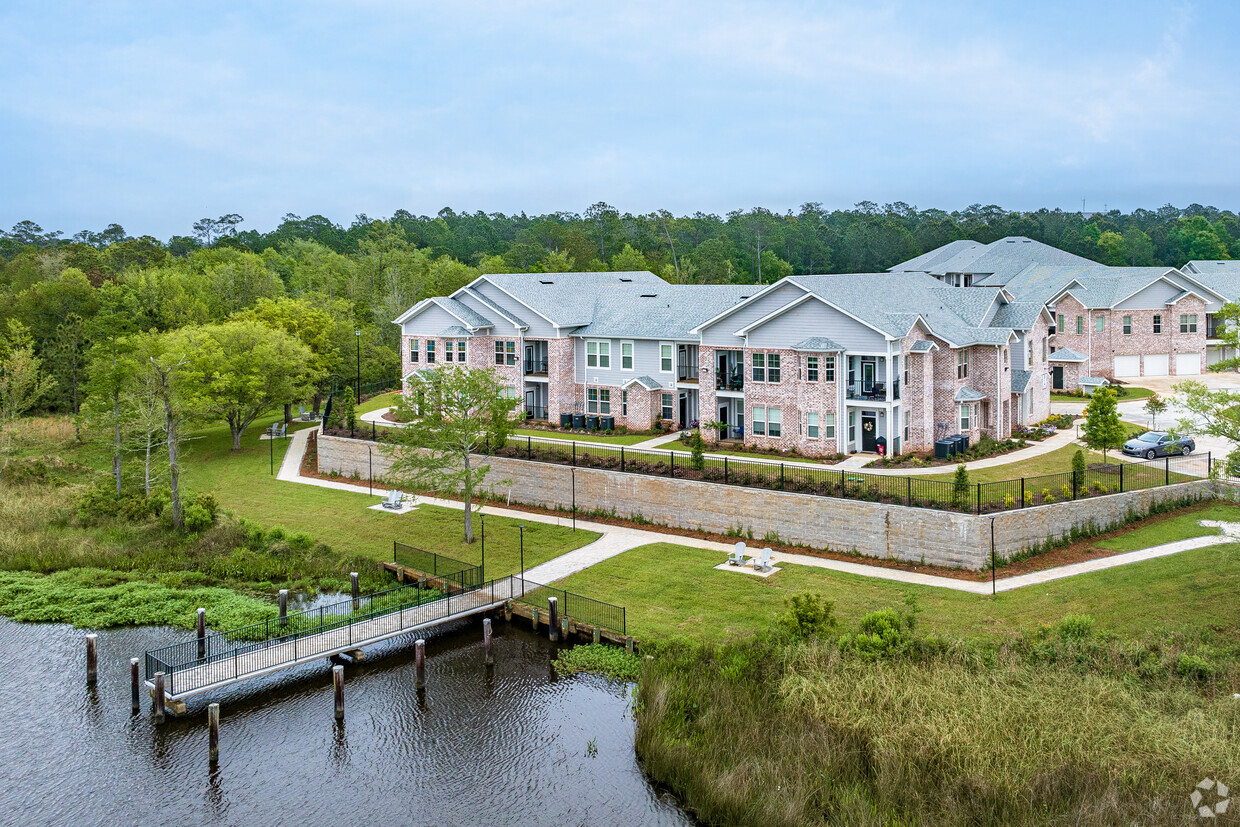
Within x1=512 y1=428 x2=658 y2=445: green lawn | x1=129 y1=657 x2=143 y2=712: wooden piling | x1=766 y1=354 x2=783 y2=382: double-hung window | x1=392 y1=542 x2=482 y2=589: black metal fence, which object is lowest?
x1=129 y1=657 x2=143 y2=712: wooden piling

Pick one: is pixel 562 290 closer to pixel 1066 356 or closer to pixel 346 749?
pixel 1066 356

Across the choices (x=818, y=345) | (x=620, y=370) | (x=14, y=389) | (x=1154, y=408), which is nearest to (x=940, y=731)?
(x=818, y=345)

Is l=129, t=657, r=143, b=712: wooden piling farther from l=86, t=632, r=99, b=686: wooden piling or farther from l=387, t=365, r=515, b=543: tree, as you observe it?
l=387, t=365, r=515, b=543: tree

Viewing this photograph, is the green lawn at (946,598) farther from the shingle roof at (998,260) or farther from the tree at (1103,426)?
the shingle roof at (998,260)

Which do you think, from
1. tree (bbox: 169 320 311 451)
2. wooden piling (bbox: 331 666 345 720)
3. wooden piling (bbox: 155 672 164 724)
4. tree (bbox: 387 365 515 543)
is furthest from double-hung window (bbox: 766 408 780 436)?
tree (bbox: 169 320 311 451)

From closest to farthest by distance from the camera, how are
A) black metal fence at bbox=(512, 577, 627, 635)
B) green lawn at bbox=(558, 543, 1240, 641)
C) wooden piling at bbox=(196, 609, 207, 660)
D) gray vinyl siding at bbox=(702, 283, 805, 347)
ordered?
green lawn at bbox=(558, 543, 1240, 641) < wooden piling at bbox=(196, 609, 207, 660) < black metal fence at bbox=(512, 577, 627, 635) < gray vinyl siding at bbox=(702, 283, 805, 347)

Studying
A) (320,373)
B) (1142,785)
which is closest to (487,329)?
(320,373)

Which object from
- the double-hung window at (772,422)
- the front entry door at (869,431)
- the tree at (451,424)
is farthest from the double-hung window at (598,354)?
the front entry door at (869,431)
